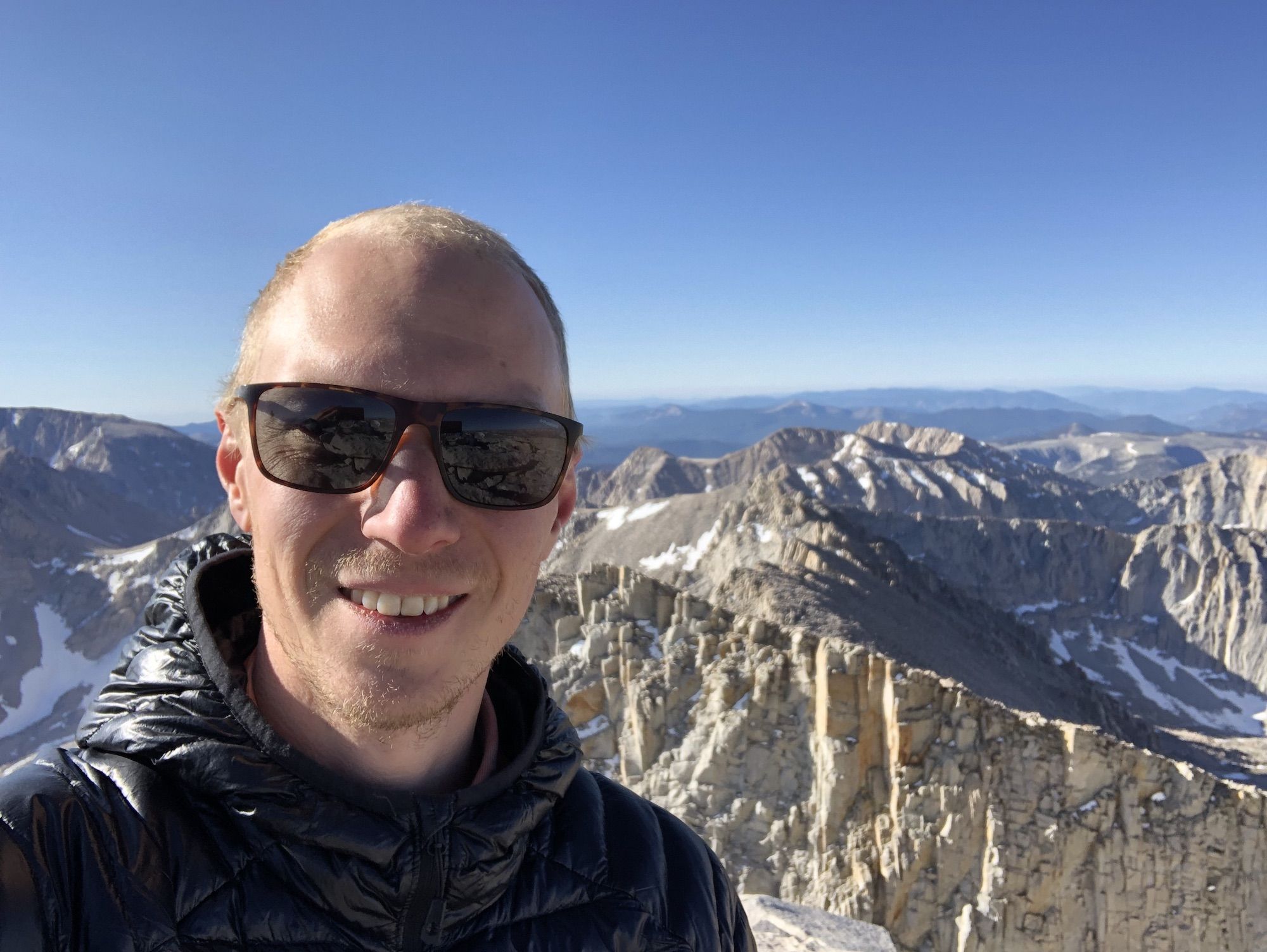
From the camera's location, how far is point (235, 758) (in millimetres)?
1717

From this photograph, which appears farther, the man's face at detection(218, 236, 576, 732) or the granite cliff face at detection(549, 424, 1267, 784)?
the granite cliff face at detection(549, 424, 1267, 784)

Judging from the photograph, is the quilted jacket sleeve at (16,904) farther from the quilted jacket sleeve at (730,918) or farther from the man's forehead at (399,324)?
the quilted jacket sleeve at (730,918)

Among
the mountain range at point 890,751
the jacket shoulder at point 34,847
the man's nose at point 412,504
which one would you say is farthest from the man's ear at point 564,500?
the mountain range at point 890,751

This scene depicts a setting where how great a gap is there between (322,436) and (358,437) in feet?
0.27

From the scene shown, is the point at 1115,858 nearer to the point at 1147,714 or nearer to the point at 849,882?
the point at 849,882

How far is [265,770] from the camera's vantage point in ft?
5.68

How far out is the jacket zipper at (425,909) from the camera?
1859 millimetres

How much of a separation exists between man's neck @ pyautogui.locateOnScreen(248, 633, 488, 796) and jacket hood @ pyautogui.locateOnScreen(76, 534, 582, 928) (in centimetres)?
6

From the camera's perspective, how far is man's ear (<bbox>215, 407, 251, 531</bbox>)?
6.65 feet

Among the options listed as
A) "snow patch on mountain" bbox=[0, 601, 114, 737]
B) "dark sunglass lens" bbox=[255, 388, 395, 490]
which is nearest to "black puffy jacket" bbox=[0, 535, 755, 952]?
"dark sunglass lens" bbox=[255, 388, 395, 490]

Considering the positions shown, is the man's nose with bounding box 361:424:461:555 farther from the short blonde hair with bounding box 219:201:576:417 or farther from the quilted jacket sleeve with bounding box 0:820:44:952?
the quilted jacket sleeve with bounding box 0:820:44:952

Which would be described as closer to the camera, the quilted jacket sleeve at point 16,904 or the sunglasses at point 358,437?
the quilted jacket sleeve at point 16,904

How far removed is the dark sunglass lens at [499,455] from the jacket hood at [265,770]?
738 mm

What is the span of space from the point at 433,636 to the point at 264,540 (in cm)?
A: 49
